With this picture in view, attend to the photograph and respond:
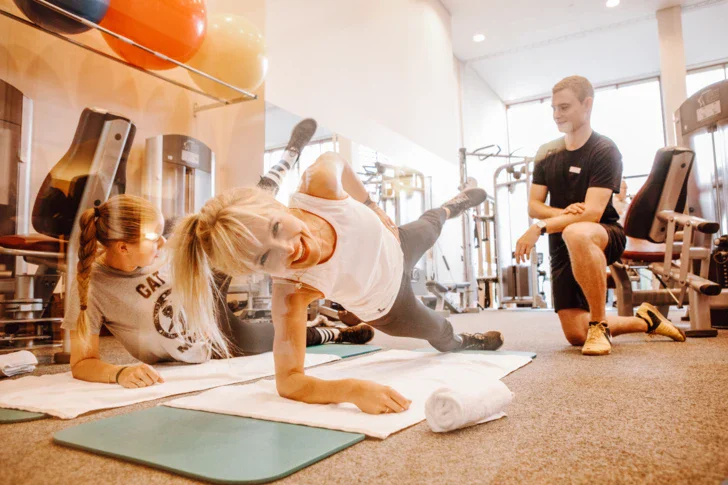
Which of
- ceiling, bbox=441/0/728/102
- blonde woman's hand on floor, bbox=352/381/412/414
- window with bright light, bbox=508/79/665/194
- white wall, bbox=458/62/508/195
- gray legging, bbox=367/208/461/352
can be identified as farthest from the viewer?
white wall, bbox=458/62/508/195

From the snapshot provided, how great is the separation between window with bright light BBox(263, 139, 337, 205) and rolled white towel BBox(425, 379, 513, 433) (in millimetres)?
760

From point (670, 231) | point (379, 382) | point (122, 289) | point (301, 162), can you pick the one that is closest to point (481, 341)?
point (379, 382)

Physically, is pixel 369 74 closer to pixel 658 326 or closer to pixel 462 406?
pixel 462 406

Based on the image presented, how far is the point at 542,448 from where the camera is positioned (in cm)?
86

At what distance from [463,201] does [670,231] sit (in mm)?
1179

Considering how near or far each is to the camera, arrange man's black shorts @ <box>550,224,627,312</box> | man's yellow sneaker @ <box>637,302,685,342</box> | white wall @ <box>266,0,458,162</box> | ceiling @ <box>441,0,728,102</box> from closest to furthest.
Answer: white wall @ <box>266,0,458,162</box> < man's black shorts @ <box>550,224,627,312</box> < man's yellow sneaker @ <box>637,302,685,342</box> < ceiling @ <box>441,0,728,102</box>

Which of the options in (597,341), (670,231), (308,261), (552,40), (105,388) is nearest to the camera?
(308,261)

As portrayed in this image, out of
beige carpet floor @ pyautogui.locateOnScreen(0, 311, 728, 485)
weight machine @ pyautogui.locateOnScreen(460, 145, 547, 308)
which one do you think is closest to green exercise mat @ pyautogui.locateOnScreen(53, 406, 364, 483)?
beige carpet floor @ pyautogui.locateOnScreen(0, 311, 728, 485)

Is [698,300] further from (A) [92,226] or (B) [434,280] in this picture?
(A) [92,226]

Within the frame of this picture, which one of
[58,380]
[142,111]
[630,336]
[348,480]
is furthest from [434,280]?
[348,480]

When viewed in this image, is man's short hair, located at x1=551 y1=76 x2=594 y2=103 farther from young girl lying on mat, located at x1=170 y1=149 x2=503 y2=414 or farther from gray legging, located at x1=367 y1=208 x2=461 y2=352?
young girl lying on mat, located at x1=170 y1=149 x2=503 y2=414

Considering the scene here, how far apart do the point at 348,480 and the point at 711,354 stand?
1.84 m

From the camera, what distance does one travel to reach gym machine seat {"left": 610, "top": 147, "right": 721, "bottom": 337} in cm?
254

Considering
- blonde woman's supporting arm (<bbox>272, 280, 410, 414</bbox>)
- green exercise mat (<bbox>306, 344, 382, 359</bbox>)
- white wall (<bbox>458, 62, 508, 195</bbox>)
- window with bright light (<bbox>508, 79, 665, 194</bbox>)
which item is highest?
white wall (<bbox>458, 62, 508, 195</bbox>)
